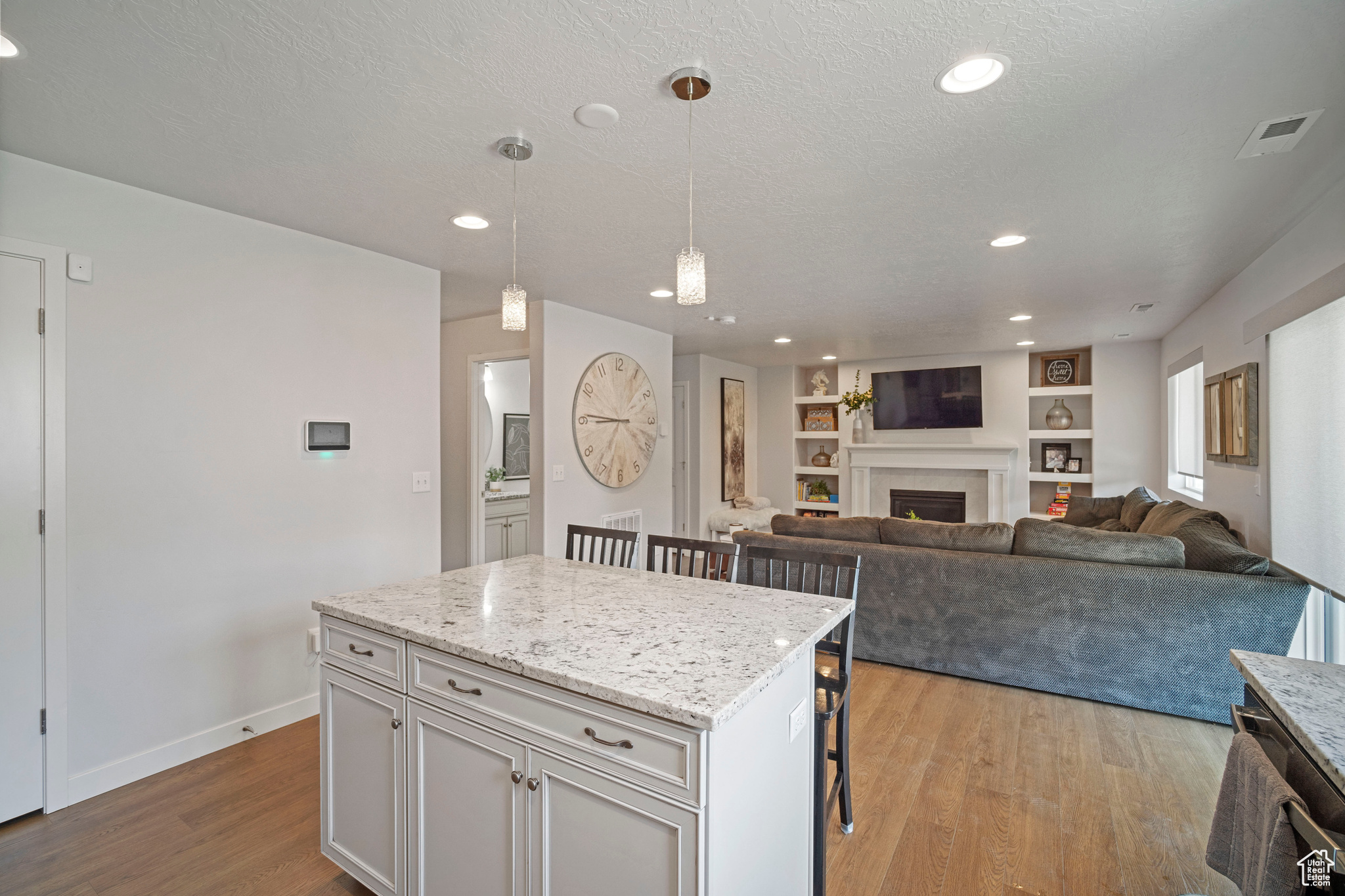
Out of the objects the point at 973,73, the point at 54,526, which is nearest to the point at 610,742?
the point at 973,73

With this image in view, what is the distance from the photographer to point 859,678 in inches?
137

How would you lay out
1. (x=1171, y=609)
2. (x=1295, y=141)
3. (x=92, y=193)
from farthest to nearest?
(x=1171, y=609), (x=92, y=193), (x=1295, y=141)

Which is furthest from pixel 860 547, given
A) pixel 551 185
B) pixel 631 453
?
pixel 551 185

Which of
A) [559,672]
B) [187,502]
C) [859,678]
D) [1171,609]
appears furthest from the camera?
[859,678]

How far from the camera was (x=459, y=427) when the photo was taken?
493cm

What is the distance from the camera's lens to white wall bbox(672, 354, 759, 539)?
7.03 meters

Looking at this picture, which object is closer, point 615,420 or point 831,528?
point 831,528

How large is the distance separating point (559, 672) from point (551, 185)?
184cm

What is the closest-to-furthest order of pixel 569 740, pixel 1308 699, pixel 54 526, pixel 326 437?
pixel 1308 699 < pixel 569 740 < pixel 54 526 < pixel 326 437

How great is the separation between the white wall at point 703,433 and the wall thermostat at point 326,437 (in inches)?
173

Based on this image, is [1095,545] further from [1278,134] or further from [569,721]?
[569,721]

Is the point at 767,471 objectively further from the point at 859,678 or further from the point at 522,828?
the point at 522,828

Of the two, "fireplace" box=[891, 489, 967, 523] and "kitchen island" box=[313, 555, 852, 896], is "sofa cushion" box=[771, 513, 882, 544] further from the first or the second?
"fireplace" box=[891, 489, 967, 523]

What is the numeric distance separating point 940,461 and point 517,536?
473 cm
